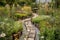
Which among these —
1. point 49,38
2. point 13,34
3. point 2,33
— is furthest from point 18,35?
point 49,38

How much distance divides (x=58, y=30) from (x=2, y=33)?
199 cm

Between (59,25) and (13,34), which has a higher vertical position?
(59,25)

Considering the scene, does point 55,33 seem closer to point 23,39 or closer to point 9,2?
point 23,39

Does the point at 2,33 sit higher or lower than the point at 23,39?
higher

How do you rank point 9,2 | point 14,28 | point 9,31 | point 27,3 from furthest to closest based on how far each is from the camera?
point 27,3
point 9,2
point 14,28
point 9,31

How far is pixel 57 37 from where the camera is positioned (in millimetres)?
6270

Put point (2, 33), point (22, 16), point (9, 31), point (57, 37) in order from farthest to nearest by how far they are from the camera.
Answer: point (22, 16) → point (9, 31) → point (2, 33) → point (57, 37)

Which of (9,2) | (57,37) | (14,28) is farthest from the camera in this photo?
(9,2)

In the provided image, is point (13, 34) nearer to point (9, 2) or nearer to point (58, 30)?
point (58, 30)

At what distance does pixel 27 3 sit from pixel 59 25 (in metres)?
13.8

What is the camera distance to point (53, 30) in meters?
6.42

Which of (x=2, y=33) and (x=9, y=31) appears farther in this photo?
(x=9, y=31)

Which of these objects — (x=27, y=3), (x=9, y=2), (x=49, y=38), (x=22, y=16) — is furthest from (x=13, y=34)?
Answer: (x=27, y=3)

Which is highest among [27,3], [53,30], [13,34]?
[53,30]
